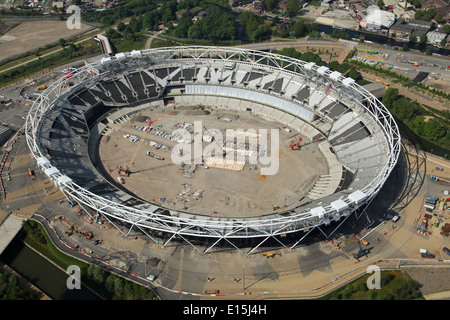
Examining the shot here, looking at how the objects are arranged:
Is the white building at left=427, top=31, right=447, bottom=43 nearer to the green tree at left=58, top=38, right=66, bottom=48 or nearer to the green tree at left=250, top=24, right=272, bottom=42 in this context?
the green tree at left=250, top=24, right=272, bottom=42

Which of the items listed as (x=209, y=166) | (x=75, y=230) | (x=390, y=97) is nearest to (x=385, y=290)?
(x=209, y=166)

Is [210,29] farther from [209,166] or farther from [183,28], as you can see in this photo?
[209,166]

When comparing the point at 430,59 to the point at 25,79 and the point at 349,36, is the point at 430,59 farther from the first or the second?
the point at 25,79

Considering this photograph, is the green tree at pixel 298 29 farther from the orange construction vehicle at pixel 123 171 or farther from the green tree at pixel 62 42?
the orange construction vehicle at pixel 123 171

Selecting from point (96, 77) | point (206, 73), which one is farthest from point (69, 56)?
point (206, 73)

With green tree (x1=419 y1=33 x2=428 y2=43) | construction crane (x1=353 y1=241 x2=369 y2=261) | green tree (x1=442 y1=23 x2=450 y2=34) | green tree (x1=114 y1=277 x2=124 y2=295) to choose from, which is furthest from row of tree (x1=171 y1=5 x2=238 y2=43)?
green tree (x1=114 y1=277 x2=124 y2=295)

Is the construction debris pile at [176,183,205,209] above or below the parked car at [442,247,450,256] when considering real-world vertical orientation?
above

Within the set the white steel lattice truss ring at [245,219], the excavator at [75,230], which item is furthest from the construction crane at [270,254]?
the excavator at [75,230]
